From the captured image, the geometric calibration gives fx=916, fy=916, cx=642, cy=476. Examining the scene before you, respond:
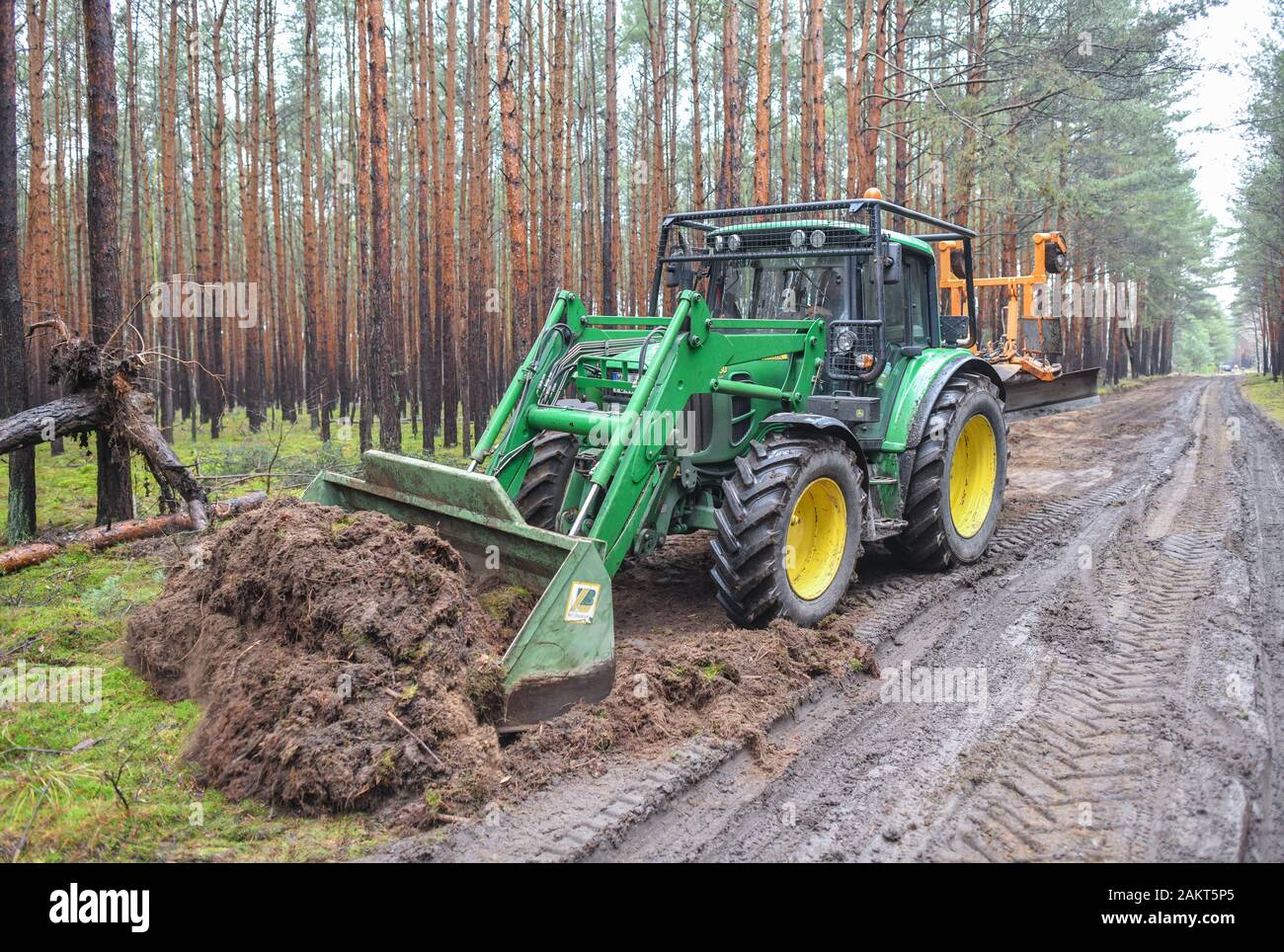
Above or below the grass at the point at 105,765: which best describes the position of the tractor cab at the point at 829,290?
above

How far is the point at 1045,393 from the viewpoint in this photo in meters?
10.1

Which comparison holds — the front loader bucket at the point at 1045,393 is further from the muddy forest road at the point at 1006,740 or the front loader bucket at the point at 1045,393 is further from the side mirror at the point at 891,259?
the side mirror at the point at 891,259

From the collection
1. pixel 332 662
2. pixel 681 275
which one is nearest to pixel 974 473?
pixel 681 275

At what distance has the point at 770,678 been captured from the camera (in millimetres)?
4992

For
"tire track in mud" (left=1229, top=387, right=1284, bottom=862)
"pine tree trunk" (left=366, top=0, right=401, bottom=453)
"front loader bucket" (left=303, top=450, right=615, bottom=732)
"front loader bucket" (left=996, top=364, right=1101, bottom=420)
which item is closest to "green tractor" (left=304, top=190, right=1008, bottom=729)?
"front loader bucket" (left=303, top=450, right=615, bottom=732)

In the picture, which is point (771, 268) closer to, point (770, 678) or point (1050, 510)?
point (770, 678)

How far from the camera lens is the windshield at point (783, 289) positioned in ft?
22.1

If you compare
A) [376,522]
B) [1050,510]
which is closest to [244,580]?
[376,522]

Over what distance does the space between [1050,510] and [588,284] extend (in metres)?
17.3

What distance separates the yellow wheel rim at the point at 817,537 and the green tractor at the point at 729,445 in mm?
15

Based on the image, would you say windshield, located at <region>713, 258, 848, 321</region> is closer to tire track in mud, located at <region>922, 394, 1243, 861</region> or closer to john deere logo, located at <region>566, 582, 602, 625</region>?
tire track in mud, located at <region>922, 394, 1243, 861</region>

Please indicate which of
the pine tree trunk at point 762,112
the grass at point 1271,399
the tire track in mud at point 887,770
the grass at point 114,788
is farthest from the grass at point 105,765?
the grass at point 1271,399

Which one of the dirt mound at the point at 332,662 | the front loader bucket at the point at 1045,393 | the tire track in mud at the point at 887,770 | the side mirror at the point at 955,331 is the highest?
the side mirror at the point at 955,331

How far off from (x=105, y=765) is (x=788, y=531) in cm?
392
